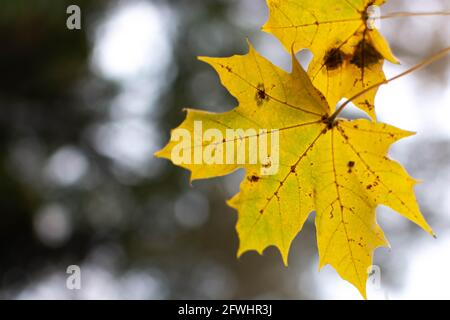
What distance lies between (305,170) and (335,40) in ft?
0.72

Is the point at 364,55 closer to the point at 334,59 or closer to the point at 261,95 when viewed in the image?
the point at 334,59

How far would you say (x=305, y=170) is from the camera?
0.84m

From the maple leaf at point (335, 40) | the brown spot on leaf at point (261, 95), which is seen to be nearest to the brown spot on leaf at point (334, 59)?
the maple leaf at point (335, 40)

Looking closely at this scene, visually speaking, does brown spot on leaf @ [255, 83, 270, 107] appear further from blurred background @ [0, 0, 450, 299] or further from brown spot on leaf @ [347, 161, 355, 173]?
blurred background @ [0, 0, 450, 299]

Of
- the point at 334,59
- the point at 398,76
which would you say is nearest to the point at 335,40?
the point at 334,59

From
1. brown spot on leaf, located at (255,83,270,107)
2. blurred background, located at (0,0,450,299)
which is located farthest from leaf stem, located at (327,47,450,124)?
blurred background, located at (0,0,450,299)

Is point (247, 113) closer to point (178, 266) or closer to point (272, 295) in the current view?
point (178, 266)

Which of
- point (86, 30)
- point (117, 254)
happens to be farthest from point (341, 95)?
point (117, 254)

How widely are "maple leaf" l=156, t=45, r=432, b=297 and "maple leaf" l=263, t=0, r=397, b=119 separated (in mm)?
50

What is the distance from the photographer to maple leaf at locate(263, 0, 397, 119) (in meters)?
0.81

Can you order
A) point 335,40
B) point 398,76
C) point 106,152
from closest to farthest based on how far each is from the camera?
point 398,76 → point 335,40 → point 106,152

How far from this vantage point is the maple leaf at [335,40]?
81 centimetres

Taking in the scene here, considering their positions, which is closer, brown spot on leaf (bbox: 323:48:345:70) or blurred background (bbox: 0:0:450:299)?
brown spot on leaf (bbox: 323:48:345:70)

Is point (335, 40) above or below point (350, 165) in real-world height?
above
